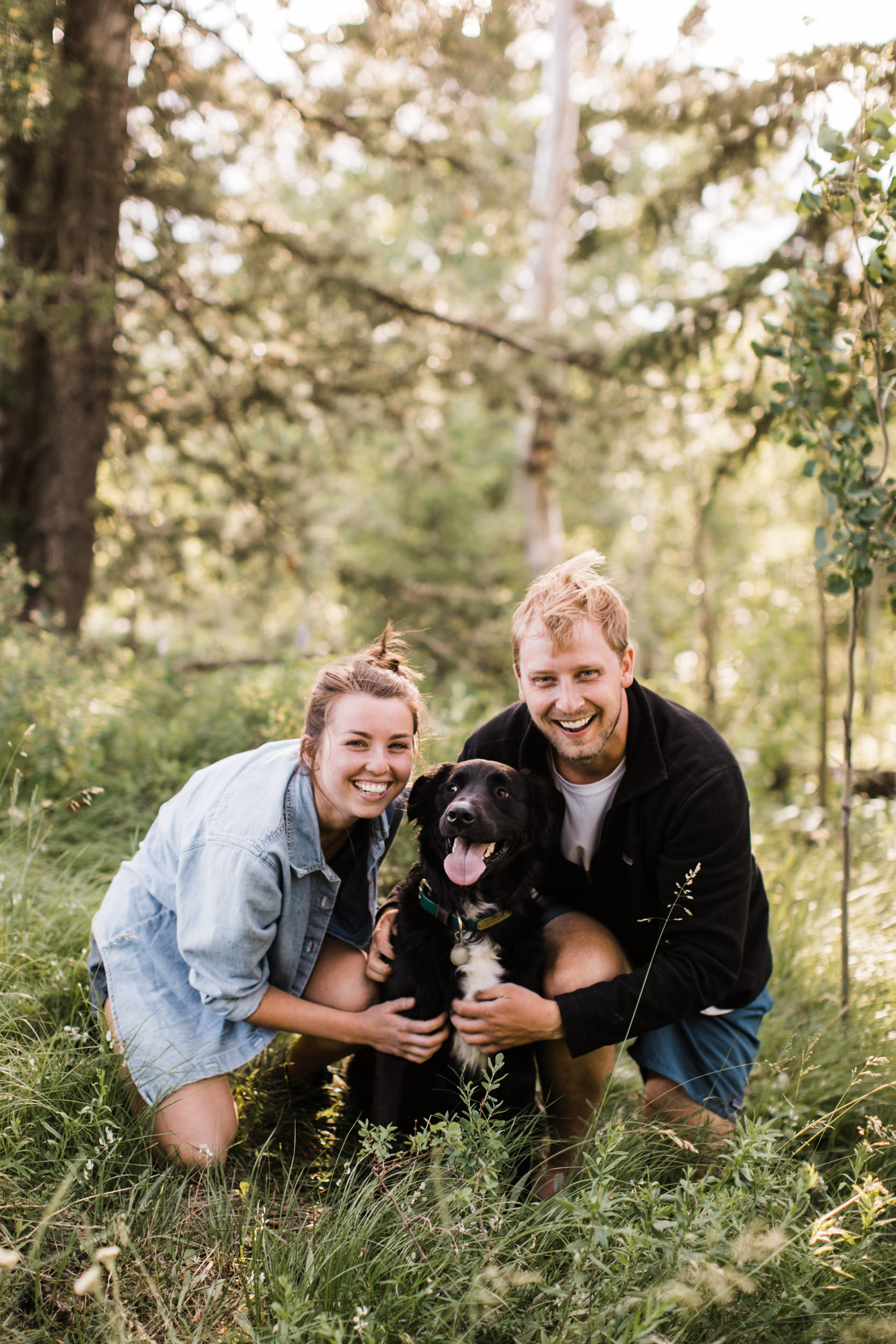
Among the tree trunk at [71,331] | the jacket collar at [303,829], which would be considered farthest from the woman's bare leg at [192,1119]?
the tree trunk at [71,331]

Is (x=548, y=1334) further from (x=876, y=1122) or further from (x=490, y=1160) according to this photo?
(x=876, y=1122)

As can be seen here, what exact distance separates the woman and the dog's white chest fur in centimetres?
8

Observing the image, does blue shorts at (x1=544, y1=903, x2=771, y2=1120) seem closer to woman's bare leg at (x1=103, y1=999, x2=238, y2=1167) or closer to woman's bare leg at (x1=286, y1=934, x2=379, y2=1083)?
woman's bare leg at (x1=286, y1=934, x2=379, y2=1083)

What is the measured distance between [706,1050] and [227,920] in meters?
1.43

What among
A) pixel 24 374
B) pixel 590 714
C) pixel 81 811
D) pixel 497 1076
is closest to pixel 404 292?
pixel 24 374

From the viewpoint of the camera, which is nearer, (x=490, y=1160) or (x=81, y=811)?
(x=490, y=1160)

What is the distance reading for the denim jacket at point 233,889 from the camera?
212 centimetres

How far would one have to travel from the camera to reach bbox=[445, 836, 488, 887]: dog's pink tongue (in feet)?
7.29

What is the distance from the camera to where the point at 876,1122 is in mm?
1773

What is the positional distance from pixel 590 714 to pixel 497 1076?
3.20ft

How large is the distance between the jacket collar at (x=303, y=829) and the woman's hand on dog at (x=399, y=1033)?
14.8 inches

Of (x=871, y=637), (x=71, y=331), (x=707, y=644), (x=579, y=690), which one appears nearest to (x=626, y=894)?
(x=579, y=690)

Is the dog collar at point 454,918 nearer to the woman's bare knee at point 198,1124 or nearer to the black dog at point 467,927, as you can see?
the black dog at point 467,927

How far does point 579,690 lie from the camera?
231 cm
